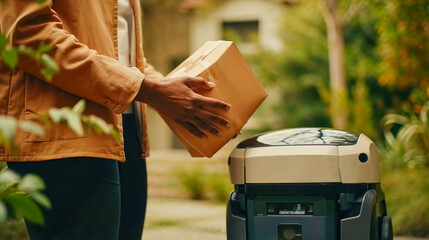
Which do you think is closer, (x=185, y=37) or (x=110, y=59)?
(x=110, y=59)

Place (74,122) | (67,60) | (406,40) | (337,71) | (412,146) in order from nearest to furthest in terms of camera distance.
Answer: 1. (74,122)
2. (67,60)
3. (406,40)
4. (412,146)
5. (337,71)

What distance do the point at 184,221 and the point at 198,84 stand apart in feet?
11.0

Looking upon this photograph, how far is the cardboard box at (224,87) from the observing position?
1693 millimetres

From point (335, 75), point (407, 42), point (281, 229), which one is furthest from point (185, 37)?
point (281, 229)

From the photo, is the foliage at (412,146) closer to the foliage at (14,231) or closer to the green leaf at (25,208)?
the foliage at (14,231)

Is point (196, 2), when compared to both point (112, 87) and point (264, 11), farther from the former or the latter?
point (112, 87)

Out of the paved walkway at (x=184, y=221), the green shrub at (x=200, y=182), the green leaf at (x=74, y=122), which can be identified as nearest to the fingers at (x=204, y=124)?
the green leaf at (x=74, y=122)

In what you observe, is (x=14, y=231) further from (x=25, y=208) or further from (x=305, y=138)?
(x=25, y=208)

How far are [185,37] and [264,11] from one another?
2.13 m

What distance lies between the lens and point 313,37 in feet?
29.6

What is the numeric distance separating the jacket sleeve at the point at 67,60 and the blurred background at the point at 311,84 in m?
2.69

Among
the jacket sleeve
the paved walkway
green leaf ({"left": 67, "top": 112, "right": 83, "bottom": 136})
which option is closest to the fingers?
the jacket sleeve

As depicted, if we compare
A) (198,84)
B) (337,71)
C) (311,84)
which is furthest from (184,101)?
(311,84)

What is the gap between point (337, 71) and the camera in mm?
7555
